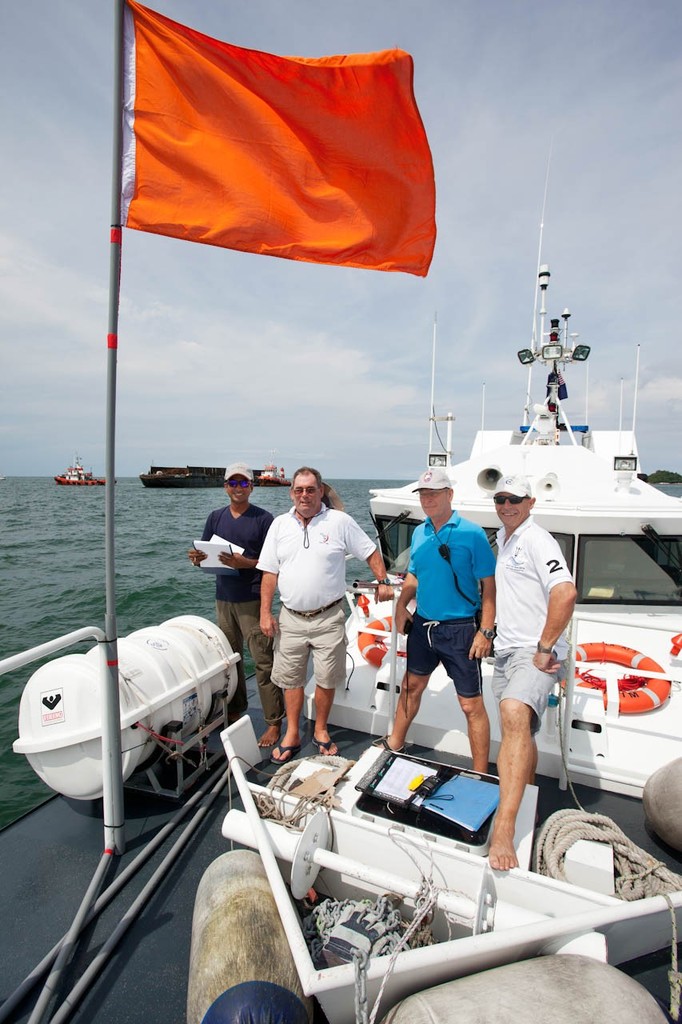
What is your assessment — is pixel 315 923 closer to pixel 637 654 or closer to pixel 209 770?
pixel 209 770

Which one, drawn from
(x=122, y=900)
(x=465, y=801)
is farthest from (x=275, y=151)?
(x=122, y=900)

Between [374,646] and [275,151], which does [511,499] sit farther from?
[275,151]

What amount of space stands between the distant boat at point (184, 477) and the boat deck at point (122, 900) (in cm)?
7940

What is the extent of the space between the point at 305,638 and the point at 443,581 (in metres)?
1.04

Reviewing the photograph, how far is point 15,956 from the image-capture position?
7.35ft

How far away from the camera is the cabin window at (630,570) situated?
484 cm

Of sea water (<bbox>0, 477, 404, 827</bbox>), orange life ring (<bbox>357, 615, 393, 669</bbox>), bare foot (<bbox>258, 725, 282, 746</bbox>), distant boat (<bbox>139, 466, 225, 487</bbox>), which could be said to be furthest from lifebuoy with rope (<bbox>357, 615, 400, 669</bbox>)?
distant boat (<bbox>139, 466, 225, 487</bbox>)

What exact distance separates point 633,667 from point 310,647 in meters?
2.72

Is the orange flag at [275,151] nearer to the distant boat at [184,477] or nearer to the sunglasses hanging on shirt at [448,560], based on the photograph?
the sunglasses hanging on shirt at [448,560]

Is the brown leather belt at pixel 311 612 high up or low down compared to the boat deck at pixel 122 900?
up

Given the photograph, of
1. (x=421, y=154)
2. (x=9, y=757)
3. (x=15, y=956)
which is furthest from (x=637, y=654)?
(x=9, y=757)

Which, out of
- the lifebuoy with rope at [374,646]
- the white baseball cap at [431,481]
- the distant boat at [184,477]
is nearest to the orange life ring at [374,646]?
the lifebuoy with rope at [374,646]

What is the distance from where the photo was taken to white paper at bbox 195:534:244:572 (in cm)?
363

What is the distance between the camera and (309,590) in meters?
3.43
